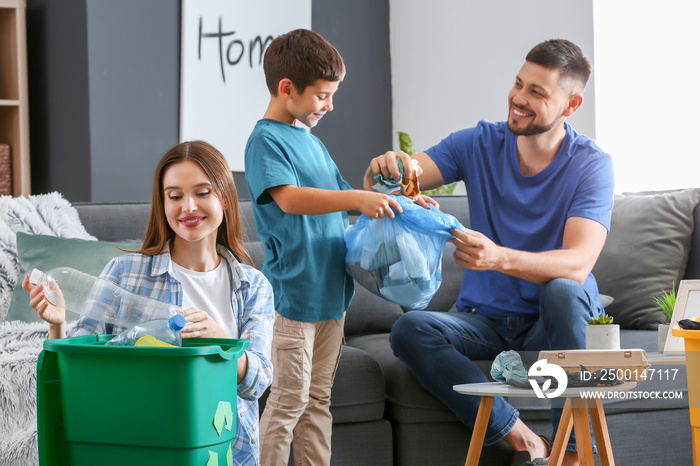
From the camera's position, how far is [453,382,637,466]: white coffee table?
4.81 ft

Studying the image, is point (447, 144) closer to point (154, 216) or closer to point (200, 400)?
point (154, 216)

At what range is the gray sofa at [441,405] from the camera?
2051 millimetres

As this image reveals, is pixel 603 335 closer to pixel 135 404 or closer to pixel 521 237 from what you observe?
pixel 521 237

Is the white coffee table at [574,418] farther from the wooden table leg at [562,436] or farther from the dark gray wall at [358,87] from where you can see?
the dark gray wall at [358,87]

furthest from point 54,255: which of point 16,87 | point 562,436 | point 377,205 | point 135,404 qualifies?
point 16,87

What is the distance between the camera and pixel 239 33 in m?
3.70

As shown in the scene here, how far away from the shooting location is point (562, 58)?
6.86 feet

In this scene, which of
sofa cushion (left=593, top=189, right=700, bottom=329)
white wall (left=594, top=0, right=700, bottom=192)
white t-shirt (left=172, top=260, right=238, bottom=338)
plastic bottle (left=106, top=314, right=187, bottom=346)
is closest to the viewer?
plastic bottle (left=106, top=314, right=187, bottom=346)

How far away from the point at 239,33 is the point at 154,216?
7.86 ft

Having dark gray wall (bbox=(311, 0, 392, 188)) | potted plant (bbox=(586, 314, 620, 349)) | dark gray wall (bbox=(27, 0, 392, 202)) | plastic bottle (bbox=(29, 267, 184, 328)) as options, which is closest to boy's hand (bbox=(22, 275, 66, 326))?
plastic bottle (bbox=(29, 267, 184, 328))

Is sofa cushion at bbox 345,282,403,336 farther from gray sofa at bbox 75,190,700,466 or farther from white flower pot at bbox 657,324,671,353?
white flower pot at bbox 657,324,671,353

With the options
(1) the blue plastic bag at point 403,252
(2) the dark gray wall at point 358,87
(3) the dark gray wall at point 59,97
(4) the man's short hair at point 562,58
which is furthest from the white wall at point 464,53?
(1) the blue plastic bag at point 403,252

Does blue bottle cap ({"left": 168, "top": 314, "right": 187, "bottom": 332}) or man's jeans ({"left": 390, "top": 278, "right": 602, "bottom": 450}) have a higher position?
blue bottle cap ({"left": 168, "top": 314, "right": 187, "bottom": 332})

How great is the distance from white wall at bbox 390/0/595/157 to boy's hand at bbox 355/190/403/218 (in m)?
2.02
